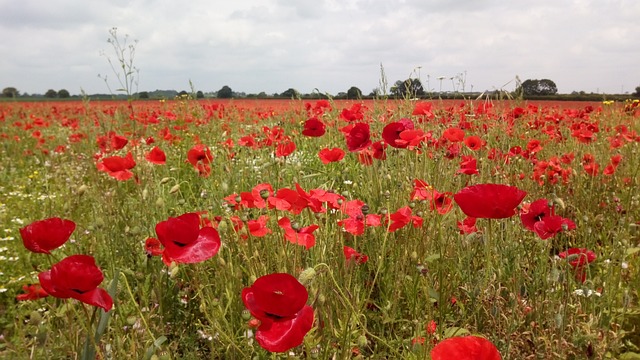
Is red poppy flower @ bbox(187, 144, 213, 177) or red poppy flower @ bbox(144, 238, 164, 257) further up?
red poppy flower @ bbox(187, 144, 213, 177)

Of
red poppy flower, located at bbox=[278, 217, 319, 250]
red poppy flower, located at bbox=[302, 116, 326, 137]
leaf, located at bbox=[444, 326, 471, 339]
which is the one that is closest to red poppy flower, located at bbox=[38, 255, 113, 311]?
red poppy flower, located at bbox=[278, 217, 319, 250]

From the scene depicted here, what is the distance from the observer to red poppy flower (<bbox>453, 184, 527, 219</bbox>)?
122 cm

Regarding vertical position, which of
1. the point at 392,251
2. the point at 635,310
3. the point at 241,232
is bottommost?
the point at 635,310

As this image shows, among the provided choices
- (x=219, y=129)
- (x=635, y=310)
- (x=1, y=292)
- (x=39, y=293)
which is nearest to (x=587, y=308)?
(x=635, y=310)

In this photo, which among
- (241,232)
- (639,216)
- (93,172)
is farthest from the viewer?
(93,172)

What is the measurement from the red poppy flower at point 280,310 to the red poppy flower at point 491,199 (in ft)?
1.74

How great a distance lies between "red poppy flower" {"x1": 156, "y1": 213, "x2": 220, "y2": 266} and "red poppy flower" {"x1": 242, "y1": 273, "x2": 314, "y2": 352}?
29cm

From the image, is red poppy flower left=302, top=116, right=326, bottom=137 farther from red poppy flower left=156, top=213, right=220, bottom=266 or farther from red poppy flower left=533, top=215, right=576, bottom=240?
red poppy flower left=156, top=213, right=220, bottom=266

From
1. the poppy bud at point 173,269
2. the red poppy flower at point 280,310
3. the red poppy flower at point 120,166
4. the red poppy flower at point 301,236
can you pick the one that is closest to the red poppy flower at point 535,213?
the red poppy flower at point 301,236

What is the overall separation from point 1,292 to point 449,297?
2.42m

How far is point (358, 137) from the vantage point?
2.32 metres

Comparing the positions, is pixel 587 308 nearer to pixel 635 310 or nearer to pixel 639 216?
pixel 635 310

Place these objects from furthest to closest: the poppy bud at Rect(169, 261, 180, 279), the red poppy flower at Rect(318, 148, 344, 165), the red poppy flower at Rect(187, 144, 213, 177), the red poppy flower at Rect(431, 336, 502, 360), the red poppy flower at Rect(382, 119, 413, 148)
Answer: the red poppy flower at Rect(187, 144, 213, 177) < the red poppy flower at Rect(318, 148, 344, 165) < the red poppy flower at Rect(382, 119, 413, 148) < the poppy bud at Rect(169, 261, 180, 279) < the red poppy flower at Rect(431, 336, 502, 360)

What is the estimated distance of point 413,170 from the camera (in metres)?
2.75
